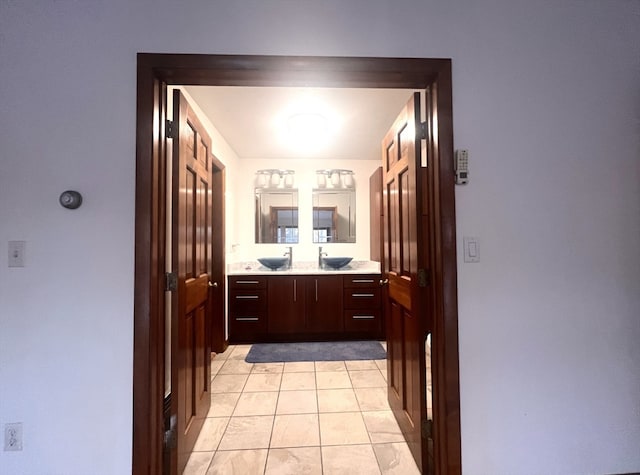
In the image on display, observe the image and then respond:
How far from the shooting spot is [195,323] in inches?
66.1

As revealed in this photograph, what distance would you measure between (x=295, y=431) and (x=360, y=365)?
1.16m

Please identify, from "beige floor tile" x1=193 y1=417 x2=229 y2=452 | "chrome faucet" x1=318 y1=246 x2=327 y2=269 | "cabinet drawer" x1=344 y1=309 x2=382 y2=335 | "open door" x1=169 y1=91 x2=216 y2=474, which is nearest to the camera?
"open door" x1=169 y1=91 x2=216 y2=474

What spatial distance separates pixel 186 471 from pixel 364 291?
2425 mm

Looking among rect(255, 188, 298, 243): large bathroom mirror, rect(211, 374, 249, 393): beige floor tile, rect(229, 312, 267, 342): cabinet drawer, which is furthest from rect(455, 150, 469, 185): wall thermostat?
rect(255, 188, 298, 243): large bathroom mirror

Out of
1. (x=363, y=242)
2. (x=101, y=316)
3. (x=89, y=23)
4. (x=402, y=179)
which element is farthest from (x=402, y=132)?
(x=363, y=242)

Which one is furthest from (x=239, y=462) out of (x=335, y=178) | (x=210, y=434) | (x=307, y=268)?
(x=335, y=178)

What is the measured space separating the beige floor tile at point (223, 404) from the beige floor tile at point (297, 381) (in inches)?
15.7

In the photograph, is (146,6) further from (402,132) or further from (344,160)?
(344,160)

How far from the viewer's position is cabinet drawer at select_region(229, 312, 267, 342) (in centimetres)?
339

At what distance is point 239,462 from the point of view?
5.17 feet

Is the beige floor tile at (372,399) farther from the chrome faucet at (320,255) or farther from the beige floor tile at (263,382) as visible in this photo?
the chrome faucet at (320,255)

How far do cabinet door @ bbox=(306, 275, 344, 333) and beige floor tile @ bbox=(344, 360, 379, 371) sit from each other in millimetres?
578

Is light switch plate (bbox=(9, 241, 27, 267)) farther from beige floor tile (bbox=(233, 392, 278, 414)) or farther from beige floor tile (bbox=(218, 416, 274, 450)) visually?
beige floor tile (bbox=(233, 392, 278, 414))

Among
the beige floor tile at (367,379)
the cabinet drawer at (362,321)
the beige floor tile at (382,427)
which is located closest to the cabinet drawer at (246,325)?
the cabinet drawer at (362,321)
